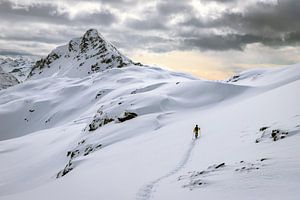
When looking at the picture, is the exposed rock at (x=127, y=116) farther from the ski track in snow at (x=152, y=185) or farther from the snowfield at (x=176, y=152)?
the ski track in snow at (x=152, y=185)

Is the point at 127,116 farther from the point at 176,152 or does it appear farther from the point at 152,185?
the point at 152,185

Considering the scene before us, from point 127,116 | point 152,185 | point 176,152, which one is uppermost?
point 127,116

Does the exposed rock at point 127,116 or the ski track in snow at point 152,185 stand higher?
the exposed rock at point 127,116

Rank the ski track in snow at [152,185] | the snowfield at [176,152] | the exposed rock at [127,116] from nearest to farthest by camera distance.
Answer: the snowfield at [176,152]
the ski track in snow at [152,185]
the exposed rock at [127,116]

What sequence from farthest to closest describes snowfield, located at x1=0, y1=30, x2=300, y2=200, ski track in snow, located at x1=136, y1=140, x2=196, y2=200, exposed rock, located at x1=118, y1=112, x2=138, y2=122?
exposed rock, located at x1=118, y1=112, x2=138, y2=122
ski track in snow, located at x1=136, y1=140, x2=196, y2=200
snowfield, located at x1=0, y1=30, x2=300, y2=200

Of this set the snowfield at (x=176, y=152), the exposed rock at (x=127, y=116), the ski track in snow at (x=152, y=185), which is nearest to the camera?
the snowfield at (x=176, y=152)

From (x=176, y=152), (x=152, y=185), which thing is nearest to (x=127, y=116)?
(x=176, y=152)

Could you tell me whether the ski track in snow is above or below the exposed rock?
below

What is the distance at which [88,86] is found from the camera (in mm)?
118875

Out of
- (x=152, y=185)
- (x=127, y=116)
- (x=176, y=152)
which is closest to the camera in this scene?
(x=152, y=185)

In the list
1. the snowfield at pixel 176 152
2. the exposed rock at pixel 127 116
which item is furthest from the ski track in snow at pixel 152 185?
the exposed rock at pixel 127 116

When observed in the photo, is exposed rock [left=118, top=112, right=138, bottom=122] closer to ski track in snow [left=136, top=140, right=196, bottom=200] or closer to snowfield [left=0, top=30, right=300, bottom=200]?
snowfield [left=0, top=30, right=300, bottom=200]

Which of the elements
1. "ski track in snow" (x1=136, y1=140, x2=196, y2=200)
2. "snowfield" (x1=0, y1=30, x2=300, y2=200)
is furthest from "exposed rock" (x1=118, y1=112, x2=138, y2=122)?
"ski track in snow" (x1=136, y1=140, x2=196, y2=200)

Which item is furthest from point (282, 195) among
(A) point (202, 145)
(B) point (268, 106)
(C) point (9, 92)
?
(C) point (9, 92)
